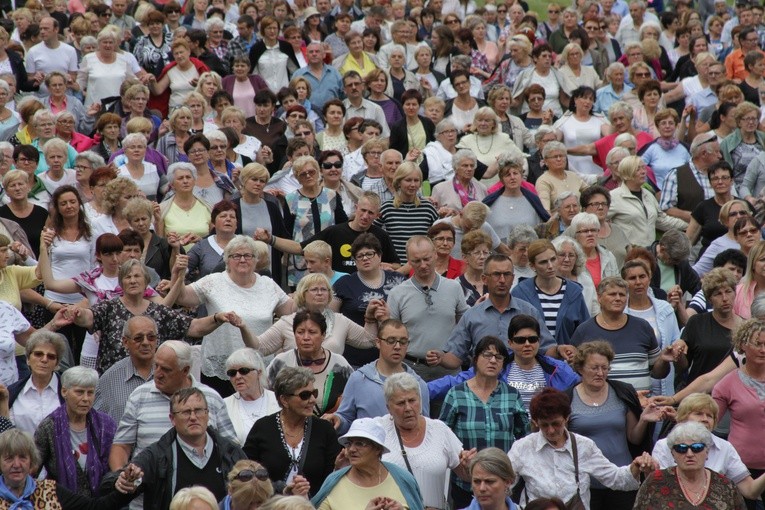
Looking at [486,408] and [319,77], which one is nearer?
[486,408]

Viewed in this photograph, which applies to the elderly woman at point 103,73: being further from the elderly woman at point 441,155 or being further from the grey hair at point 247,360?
the grey hair at point 247,360

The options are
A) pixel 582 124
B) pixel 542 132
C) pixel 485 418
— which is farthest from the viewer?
pixel 582 124

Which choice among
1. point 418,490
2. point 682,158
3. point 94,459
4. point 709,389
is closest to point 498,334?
point 709,389

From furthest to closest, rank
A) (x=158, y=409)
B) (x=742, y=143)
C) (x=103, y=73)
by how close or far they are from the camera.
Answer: (x=103, y=73) < (x=742, y=143) < (x=158, y=409)

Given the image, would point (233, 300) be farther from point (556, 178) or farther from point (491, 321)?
point (556, 178)

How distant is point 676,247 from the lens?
12.4m

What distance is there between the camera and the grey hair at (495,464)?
8375 millimetres

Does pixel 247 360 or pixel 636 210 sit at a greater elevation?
pixel 247 360

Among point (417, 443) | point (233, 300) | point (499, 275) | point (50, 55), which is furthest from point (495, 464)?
point (50, 55)

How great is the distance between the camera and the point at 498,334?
1059 cm

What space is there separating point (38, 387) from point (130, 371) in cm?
61

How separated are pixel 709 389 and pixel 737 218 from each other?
9.99 ft

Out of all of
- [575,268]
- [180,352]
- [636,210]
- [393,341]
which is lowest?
[636,210]

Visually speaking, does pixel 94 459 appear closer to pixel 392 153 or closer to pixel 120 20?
pixel 392 153
